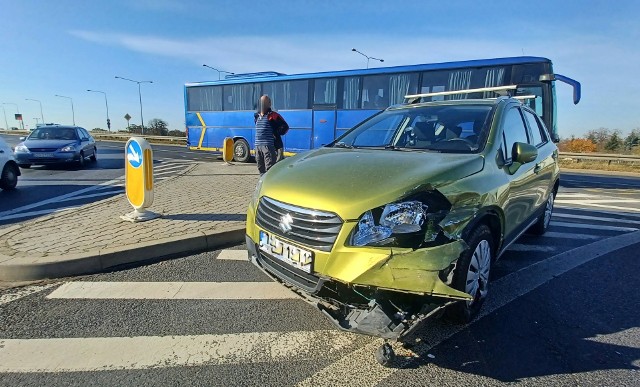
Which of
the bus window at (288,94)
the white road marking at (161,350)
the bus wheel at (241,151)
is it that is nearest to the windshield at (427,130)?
the white road marking at (161,350)

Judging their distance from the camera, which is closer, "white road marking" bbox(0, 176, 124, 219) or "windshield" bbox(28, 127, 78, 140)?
"white road marking" bbox(0, 176, 124, 219)

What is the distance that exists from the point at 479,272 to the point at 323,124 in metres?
11.4

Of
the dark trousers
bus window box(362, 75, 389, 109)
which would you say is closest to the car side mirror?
the dark trousers

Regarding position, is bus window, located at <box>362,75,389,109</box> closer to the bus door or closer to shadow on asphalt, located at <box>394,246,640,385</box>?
the bus door

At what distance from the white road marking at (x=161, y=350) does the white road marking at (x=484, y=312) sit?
18cm

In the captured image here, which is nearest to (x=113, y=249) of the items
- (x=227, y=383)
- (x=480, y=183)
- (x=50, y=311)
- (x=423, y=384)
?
(x=50, y=311)

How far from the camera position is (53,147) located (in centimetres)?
1243

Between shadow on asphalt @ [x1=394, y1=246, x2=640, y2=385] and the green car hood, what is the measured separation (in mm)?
1129

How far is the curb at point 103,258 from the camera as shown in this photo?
360 cm

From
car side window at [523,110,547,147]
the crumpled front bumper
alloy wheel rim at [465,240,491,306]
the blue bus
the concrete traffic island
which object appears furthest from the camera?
the blue bus

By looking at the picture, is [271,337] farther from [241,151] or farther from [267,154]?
[241,151]

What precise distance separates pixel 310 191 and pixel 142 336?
64.2 inches

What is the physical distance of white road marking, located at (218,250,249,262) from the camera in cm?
431

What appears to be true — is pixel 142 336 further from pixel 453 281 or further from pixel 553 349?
pixel 553 349
